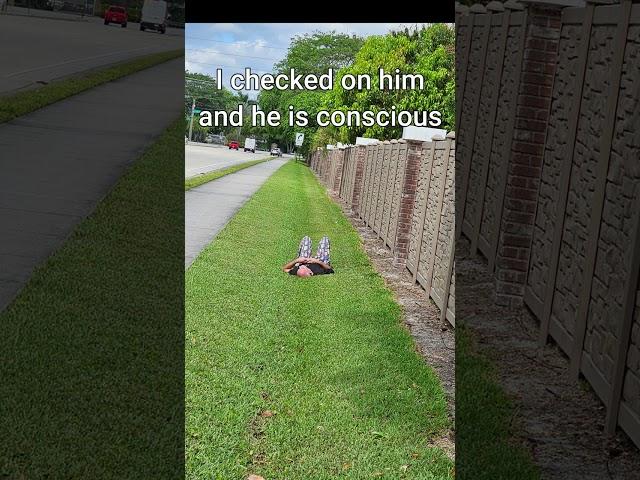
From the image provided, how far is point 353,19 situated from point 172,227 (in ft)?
13.8

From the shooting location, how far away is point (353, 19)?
1309cm

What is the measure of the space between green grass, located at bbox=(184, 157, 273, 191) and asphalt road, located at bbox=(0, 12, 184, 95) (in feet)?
12.3

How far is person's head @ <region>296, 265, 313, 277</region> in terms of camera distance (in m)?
9.88

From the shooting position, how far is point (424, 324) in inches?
320

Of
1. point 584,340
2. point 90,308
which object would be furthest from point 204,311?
point 584,340

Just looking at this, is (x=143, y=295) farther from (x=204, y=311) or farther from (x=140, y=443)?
(x=140, y=443)

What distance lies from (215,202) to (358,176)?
7.76 feet

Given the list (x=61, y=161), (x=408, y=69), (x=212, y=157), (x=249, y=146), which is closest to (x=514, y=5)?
(x=61, y=161)

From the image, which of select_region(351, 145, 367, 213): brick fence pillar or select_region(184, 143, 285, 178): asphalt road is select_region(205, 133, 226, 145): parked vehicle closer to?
select_region(184, 143, 285, 178): asphalt road

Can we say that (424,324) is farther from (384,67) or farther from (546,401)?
(384,67)

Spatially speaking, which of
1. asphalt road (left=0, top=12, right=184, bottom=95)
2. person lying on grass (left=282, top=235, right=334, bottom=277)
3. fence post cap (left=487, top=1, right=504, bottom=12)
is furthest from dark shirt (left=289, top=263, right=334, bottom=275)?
asphalt road (left=0, top=12, right=184, bottom=95)

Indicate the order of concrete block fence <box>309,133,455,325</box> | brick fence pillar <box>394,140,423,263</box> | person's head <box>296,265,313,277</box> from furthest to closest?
1. brick fence pillar <box>394,140,423,263</box>
2. person's head <box>296,265,313,277</box>
3. concrete block fence <box>309,133,455,325</box>

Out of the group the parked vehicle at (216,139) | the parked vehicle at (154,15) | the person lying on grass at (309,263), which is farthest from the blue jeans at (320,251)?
the parked vehicle at (154,15)

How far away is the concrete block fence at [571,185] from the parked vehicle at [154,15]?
4858 centimetres
